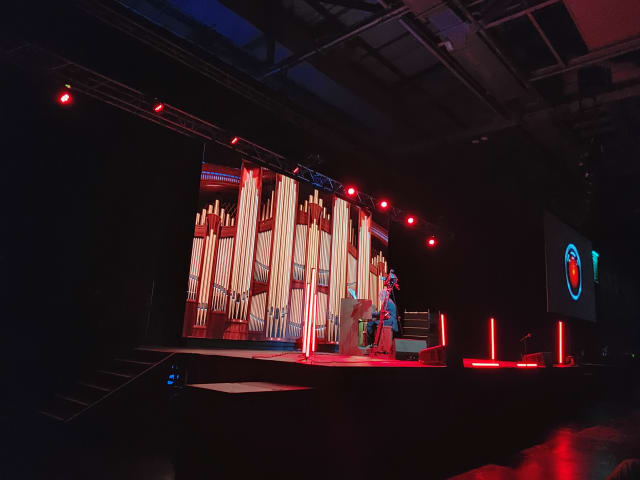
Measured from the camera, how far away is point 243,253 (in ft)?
23.2

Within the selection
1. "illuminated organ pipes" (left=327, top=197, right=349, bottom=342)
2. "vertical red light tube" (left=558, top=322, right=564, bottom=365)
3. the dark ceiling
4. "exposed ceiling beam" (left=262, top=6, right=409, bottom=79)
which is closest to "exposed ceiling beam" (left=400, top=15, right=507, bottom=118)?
the dark ceiling

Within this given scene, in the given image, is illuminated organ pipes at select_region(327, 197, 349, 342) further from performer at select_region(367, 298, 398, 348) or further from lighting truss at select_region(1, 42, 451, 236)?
performer at select_region(367, 298, 398, 348)

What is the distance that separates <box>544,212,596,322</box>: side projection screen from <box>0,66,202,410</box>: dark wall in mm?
7849

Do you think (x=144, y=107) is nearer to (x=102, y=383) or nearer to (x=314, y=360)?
(x=102, y=383)

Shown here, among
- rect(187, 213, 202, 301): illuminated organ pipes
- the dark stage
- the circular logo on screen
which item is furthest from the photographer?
the circular logo on screen

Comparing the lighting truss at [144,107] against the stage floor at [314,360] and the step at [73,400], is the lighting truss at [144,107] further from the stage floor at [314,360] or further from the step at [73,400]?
the step at [73,400]

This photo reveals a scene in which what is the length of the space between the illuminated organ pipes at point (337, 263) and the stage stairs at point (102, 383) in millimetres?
3733

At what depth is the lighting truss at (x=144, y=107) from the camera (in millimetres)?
4855

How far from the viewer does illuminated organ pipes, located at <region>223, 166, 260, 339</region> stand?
683 centimetres

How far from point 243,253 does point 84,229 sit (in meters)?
2.37

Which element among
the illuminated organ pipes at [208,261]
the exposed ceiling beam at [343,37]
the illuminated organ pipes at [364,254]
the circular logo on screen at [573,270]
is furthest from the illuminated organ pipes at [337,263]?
the circular logo on screen at [573,270]

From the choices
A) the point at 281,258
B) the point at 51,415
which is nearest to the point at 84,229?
the point at 51,415

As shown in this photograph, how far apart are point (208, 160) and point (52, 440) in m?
4.27

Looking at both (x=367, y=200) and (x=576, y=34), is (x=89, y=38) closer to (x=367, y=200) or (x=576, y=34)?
(x=367, y=200)
